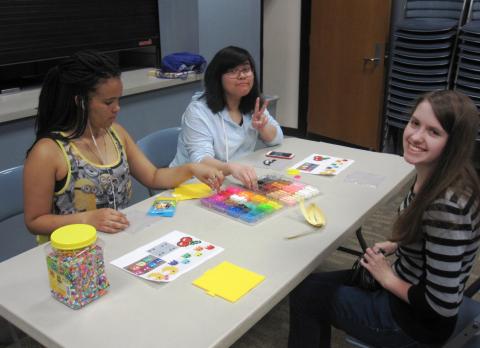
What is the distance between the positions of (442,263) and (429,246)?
0.05 metres

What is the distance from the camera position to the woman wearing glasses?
2.12m

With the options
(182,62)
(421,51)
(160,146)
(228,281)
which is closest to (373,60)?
(421,51)

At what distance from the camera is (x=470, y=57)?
3295mm

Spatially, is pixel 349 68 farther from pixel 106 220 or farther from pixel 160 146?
pixel 106 220

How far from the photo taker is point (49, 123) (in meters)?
1.59

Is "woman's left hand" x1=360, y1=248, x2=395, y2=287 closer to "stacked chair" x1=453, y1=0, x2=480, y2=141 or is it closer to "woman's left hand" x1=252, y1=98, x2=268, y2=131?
"woman's left hand" x1=252, y1=98, x2=268, y2=131

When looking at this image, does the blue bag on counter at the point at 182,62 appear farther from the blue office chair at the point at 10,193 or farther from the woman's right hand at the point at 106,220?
the woman's right hand at the point at 106,220

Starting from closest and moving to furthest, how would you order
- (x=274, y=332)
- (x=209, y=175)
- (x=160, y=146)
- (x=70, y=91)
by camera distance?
(x=70, y=91), (x=209, y=175), (x=274, y=332), (x=160, y=146)

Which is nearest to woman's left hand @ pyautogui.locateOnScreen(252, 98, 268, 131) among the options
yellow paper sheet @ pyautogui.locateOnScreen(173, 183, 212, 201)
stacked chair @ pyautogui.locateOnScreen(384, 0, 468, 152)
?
yellow paper sheet @ pyautogui.locateOnScreen(173, 183, 212, 201)

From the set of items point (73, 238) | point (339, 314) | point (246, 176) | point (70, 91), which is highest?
point (70, 91)

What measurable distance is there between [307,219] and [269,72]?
12.2 feet

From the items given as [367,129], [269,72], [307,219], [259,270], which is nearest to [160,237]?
[259,270]

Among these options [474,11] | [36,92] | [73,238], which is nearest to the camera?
[73,238]

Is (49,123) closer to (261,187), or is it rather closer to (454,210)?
(261,187)
